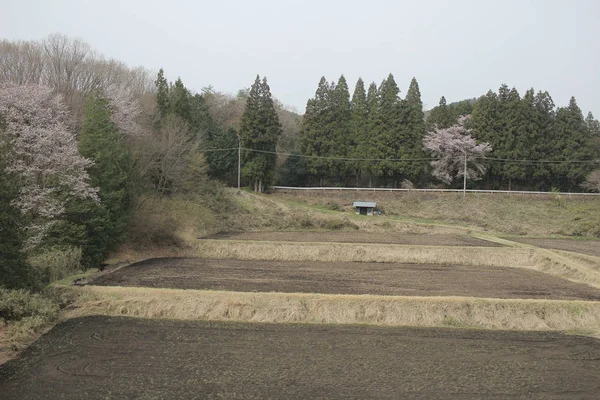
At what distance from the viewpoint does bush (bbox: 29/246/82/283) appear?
47.1 feet

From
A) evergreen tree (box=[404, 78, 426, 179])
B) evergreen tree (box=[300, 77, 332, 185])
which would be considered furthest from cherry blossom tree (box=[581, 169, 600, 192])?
evergreen tree (box=[300, 77, 332, 185])

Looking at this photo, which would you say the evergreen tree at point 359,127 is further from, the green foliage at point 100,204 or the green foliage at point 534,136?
the green foliage at point 100,204

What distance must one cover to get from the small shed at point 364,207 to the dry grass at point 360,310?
27.5 m

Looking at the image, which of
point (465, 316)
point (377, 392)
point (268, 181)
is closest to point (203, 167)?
point (268, 181)

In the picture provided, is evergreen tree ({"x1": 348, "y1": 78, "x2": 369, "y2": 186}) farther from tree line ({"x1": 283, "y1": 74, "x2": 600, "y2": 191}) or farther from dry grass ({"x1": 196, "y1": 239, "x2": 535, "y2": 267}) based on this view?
dry grass ({"x1": 196, "y1": 239, "x2": 535, "y2": 267})

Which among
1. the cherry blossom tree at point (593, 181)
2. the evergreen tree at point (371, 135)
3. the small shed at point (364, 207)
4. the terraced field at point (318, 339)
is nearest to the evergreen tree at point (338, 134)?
the evergreen tree at point (371, 135)

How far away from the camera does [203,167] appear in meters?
37.8

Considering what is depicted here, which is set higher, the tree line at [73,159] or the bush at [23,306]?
the tree line at [73,159]

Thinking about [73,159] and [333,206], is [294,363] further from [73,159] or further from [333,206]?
→ [333,206]

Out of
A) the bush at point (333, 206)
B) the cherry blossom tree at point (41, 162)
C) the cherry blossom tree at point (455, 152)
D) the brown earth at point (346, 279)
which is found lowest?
the brown earth at point (346, 279)

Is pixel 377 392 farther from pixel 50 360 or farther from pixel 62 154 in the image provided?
pixel 62 154

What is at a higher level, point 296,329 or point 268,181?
point 268,181

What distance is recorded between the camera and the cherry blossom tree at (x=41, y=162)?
50.8ft

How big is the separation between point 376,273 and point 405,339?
7.59 meters
